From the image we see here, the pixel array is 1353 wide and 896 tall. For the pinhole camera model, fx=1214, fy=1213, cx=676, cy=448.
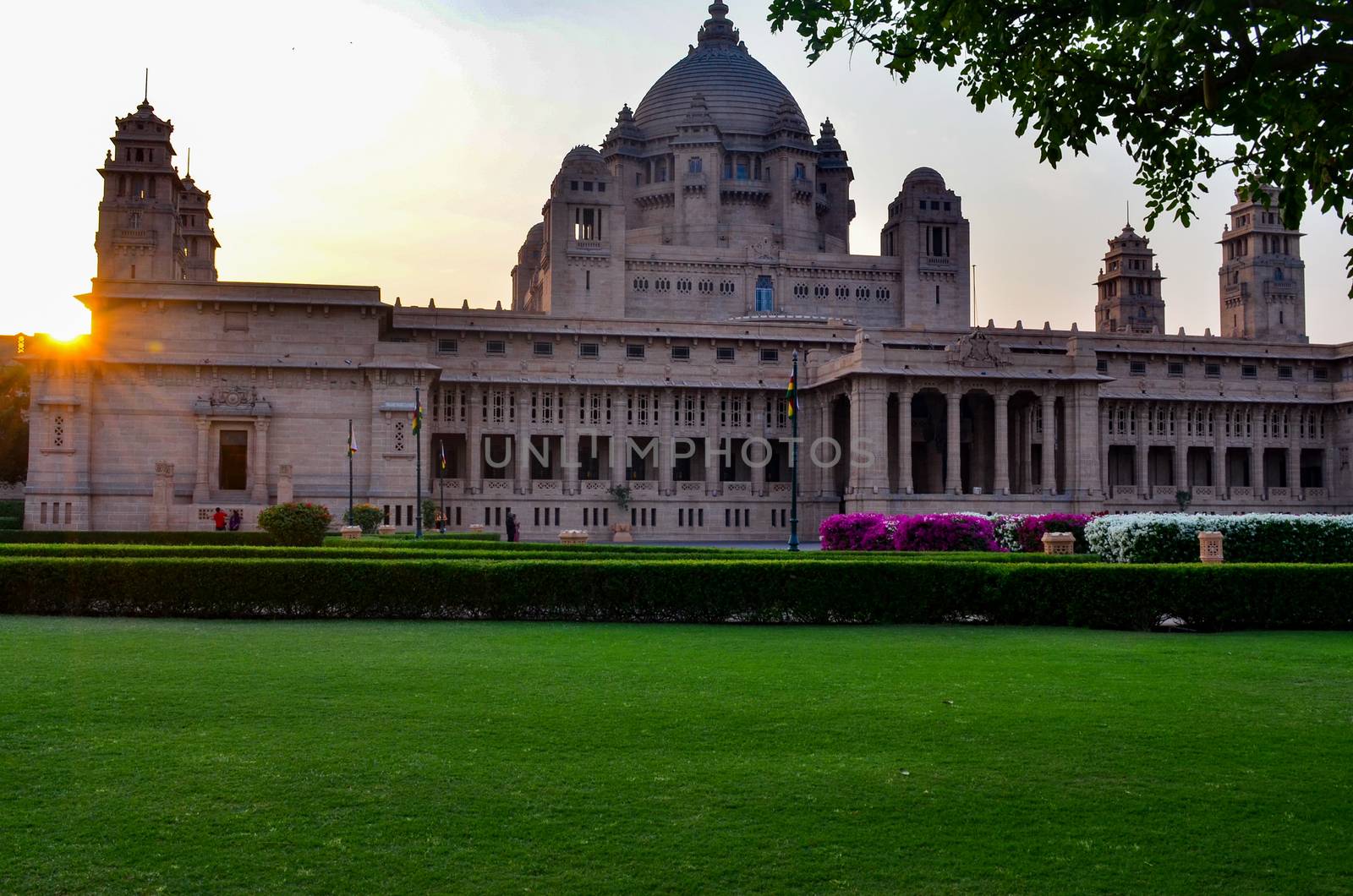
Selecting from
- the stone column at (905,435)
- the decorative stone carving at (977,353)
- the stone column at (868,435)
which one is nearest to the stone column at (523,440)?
the stone column at (868,435)

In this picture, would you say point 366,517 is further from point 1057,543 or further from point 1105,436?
point 1105,436

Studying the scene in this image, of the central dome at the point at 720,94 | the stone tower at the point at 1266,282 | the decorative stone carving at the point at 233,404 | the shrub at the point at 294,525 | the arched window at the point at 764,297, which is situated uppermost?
the central dome at the point at 720,94

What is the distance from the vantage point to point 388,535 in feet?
130

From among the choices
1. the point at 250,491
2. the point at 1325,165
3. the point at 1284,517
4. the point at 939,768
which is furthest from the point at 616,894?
the point at 250,491

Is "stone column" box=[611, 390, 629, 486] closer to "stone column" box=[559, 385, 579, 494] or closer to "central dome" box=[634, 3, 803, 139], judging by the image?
"stone column" box=[559, 385, 579, 494]

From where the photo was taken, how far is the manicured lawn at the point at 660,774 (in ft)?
23.0

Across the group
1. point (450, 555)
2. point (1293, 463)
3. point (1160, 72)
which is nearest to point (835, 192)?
point (1293, 463)

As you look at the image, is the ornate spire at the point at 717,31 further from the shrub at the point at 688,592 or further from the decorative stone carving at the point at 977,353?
the shrub at the point at 688,592

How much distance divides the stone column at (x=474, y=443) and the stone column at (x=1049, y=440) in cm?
2671

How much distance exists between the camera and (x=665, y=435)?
6059 centimetres

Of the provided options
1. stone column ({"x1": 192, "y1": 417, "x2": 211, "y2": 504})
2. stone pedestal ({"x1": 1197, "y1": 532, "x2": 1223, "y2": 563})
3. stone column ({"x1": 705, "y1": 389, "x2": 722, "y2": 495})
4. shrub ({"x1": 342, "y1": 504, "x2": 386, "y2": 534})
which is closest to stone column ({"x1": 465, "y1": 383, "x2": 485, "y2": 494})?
shrub ({"x1": 342, "y1": 504, "x2": 386, "y2": 534})

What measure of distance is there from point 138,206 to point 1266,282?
258 feet

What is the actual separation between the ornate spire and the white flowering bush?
71.4 m

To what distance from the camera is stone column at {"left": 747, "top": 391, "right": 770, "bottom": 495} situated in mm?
60719
